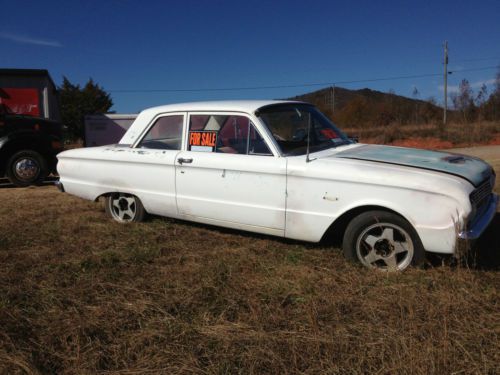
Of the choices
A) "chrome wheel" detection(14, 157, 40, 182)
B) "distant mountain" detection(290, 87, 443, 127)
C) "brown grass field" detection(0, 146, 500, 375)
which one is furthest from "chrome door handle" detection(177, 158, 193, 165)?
"distant mountain" detection(290, 87, 443, 127)

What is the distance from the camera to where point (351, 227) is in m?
3.50

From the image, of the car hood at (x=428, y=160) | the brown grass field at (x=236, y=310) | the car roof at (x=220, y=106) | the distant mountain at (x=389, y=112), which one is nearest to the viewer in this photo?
the brown grass field at (x=236, y=310)

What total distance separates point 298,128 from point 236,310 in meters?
2.28

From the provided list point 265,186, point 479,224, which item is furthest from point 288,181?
point 479,224

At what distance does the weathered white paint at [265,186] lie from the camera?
316cm

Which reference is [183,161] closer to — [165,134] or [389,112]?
[165,134]

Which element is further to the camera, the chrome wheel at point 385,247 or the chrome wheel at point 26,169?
the chrome wheel at point 26,169

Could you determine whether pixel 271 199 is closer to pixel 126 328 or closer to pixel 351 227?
pixel 351 227

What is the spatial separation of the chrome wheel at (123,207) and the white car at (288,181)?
0.05 ft

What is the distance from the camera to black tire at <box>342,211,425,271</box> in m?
3.30

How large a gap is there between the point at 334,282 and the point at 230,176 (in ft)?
4.76

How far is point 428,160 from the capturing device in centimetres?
373

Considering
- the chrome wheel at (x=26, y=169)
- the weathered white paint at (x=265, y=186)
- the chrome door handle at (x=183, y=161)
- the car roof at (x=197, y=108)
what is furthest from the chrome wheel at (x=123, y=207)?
the chrome wheel at (x=26, y=169)

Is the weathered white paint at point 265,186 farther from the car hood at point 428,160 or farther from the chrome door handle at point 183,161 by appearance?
the car hood at point 428,160
